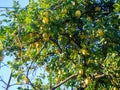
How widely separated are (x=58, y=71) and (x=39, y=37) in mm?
1866

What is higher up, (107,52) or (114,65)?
(107,52)

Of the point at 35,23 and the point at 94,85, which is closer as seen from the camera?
the point at 35,23

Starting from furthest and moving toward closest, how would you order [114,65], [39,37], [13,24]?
[13,24] < [39,37] < [114,65]

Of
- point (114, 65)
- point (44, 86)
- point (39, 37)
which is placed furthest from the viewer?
point (44, 86)

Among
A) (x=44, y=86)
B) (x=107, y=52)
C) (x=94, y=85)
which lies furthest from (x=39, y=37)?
(x=44, y=86)

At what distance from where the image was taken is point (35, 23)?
7.53m

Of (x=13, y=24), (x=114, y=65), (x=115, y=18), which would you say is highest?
(x=13, y=24)

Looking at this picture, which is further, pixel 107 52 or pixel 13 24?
pixel 13 24

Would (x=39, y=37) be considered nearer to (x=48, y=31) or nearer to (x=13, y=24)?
(x=48, y=31)

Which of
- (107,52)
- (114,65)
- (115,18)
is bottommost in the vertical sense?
(114,65)

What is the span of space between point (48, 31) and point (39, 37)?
50 centimetres

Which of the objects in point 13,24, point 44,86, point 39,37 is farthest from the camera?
point 44,86

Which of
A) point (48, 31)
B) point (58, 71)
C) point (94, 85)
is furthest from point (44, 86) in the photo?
point (48, 31)

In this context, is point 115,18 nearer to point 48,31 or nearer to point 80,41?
point 80,41
